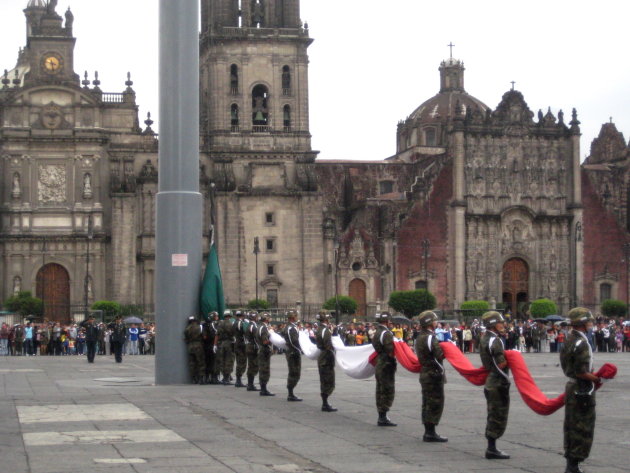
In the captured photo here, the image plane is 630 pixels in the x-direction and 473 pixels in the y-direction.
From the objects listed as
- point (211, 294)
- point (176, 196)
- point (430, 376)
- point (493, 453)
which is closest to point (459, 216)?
point (211, 294)

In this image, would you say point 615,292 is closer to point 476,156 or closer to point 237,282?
point 476,156

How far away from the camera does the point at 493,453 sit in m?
14.3

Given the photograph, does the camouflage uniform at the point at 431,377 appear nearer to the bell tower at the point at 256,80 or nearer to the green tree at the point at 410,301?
the green tree at the point at 410,301

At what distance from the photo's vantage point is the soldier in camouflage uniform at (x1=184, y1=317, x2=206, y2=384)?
86.3 ft

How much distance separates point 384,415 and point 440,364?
2129 millimetres

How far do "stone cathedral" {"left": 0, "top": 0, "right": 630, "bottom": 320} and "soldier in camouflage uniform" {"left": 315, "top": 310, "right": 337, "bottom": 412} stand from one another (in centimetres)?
4672

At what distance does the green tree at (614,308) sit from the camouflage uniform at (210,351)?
1923 inches

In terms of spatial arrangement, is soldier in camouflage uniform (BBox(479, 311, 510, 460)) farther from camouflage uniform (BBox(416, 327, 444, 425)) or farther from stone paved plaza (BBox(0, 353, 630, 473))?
camouflage uniform (BBox(416, 327, 444, 425))

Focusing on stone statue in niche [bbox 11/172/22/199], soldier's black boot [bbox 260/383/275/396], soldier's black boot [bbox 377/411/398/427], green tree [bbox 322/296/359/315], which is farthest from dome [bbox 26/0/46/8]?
soldier's black boot [bbox 377/411/398/427]

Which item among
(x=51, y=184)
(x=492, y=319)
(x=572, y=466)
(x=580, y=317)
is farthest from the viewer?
(x=51, y=184)

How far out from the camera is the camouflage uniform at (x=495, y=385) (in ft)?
47.0

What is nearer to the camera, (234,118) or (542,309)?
(542,309)

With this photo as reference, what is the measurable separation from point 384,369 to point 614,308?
5637 centimetres

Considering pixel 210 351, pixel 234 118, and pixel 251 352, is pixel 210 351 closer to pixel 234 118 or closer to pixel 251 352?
pixel 251 352
